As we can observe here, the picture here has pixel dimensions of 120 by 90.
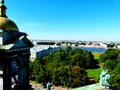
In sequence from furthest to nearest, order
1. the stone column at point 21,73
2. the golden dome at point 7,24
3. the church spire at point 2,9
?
the stone column at point 21,73
the church spire at point 2,9
the golden dome at point 7,24

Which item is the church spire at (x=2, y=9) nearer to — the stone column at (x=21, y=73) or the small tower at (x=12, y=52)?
the small tower at (x=12, y=52)

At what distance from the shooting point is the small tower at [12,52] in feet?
42.2

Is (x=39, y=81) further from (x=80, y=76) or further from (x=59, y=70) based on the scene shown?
(x=80, y=76)

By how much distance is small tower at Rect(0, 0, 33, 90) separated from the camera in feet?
42.2

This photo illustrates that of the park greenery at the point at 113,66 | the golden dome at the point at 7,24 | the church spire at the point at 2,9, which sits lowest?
the park greenery at the point at 113,66

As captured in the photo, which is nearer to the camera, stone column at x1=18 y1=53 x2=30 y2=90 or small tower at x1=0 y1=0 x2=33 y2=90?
small tower at x1=0 y1=0 x2=33 y2=90

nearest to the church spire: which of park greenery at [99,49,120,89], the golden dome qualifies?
the golden dome

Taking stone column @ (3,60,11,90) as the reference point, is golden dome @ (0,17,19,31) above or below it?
above

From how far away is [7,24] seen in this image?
1338cm

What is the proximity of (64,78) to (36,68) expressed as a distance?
1085 centimetres

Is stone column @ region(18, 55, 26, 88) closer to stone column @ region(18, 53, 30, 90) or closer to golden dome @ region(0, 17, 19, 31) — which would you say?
stone column @ region(18, 53, 30, 90)

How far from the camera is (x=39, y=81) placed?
2598 inches

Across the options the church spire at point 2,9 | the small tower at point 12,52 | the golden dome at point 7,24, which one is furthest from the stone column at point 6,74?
the church spire at point 2,9

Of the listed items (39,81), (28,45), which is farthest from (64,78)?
(28,45)
